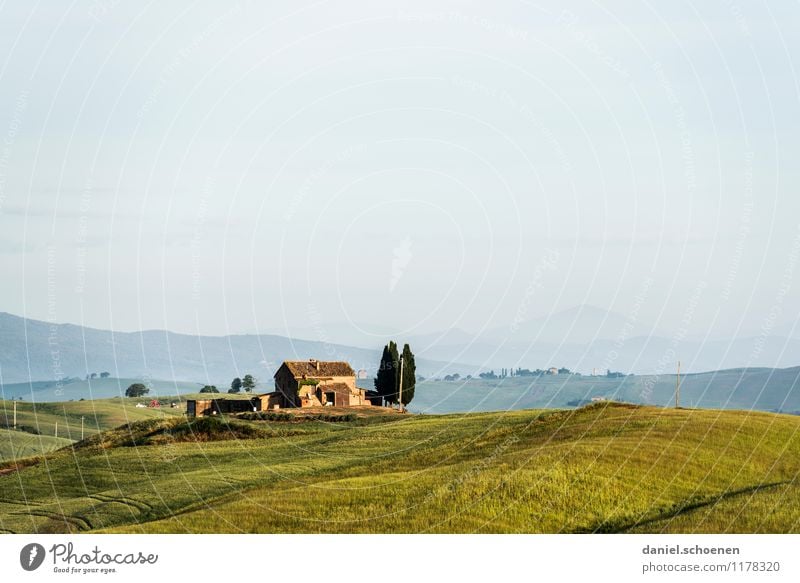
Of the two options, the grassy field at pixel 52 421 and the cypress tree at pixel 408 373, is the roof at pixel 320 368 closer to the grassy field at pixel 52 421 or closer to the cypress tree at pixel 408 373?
the cypress tree at pixel 408 373

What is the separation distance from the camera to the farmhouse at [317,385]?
367 ft

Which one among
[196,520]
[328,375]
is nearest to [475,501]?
[196,520]

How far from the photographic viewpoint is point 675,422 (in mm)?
67938

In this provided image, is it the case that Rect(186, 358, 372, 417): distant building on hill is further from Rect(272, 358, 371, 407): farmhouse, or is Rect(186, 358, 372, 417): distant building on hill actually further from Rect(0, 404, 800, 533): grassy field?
Rect(0, 404, 800, 533): grassy field

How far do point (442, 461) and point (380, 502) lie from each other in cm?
1434

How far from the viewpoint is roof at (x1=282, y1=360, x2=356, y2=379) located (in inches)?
4476

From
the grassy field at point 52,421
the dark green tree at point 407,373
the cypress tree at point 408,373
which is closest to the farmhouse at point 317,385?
the dark green tree at point 407,373

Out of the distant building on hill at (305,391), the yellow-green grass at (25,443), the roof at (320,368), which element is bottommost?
the yellow-green grass at (25,443)

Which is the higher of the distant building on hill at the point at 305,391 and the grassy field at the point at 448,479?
the distant building on hill at the point at 305,391

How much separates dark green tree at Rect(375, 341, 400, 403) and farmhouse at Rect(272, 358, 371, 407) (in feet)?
11.1

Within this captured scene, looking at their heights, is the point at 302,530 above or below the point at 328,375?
below

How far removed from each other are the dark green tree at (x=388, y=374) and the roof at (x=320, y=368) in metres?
4.43

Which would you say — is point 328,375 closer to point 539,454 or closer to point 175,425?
point 175,425

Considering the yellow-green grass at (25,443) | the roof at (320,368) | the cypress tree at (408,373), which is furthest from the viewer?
the cypress tree at (408,373)
